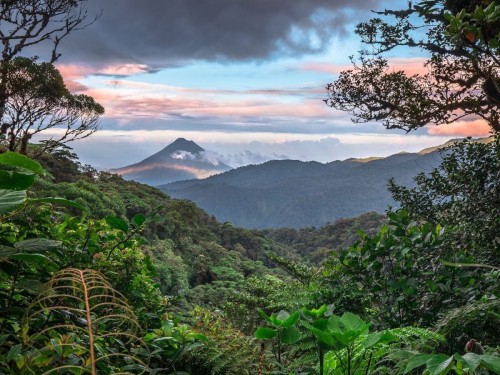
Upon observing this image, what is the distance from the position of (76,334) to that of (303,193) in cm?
15395

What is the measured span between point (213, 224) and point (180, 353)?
31.8 m

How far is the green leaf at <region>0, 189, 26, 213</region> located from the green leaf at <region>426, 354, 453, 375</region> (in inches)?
35.7

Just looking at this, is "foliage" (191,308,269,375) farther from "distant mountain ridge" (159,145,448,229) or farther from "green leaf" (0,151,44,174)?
"distant mountain ridge" (159,145,448,229)

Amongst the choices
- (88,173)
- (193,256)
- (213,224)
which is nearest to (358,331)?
(193,256)

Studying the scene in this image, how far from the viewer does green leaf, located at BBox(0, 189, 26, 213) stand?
950mm

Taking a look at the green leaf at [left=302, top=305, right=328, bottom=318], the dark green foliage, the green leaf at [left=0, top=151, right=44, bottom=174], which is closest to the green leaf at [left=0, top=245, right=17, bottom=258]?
the green leaf at [left=0, top=151, right=44, bottom=174]

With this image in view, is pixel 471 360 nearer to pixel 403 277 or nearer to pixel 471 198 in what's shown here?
pixel 403 277

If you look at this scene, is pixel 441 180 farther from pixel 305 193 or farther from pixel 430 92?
pixel 305 193

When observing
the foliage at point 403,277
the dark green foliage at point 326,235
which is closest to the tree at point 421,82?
the foliage at point 403,277

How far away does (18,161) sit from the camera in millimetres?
1138

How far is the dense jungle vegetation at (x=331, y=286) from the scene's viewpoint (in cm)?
103

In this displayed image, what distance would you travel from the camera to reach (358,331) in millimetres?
1181

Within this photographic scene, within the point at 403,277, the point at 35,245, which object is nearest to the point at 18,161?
the point at 35,245

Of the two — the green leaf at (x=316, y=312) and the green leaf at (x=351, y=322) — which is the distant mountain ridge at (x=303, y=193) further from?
the green leaf at (x=351, y=322)
